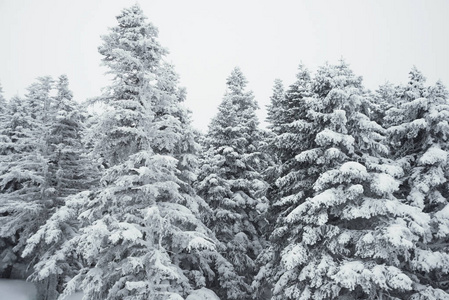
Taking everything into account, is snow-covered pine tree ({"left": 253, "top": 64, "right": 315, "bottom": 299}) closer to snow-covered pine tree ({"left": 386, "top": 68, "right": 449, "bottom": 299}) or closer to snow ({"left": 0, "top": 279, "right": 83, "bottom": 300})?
snow-covered pine tree ({"left": 386, "top": 68, "right": 449, "bottom": 299})

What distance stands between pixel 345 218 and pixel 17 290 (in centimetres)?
2250

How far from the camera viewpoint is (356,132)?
15609 millimetres

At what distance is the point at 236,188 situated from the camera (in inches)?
928

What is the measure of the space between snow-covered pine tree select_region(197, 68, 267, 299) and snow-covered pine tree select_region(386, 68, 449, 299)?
26.1 ft

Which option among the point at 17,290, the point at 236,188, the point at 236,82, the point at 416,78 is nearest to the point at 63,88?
the point at 236,82

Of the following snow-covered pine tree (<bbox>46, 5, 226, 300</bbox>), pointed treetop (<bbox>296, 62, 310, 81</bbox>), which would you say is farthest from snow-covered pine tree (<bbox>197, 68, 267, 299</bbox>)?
snow-covered pine tree (<bbox>46, 5, 226, 300</bbox>)

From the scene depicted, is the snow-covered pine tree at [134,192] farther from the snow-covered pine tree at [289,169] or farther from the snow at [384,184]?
the snow at [384,184]

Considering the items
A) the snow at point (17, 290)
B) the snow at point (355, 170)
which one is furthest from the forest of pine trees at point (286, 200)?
the snow at point (17, 290)

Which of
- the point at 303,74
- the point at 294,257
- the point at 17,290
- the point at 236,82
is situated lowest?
the point at 17,290

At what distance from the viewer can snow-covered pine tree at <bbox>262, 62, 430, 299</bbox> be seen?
13.0 m

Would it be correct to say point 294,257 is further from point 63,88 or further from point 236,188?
point 63,88

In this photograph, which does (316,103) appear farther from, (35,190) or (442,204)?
(35,190)

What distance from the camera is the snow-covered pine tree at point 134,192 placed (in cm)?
1263

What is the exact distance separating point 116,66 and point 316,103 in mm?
9154
